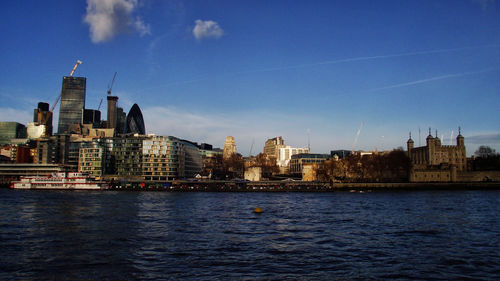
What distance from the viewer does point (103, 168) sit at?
168875 mm

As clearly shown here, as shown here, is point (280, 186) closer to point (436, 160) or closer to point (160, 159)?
point (160, 159)

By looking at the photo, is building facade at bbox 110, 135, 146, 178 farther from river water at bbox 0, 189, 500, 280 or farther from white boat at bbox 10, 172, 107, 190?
river water at bbox 0, 189, 500, 280

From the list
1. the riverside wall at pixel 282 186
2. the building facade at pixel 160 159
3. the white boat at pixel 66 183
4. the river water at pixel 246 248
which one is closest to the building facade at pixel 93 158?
the building facade at pixel 160 159

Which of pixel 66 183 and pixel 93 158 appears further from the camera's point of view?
pixel 93 158

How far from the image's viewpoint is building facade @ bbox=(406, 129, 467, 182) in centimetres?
15112

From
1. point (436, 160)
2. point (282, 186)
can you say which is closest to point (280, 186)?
point (282, 186)

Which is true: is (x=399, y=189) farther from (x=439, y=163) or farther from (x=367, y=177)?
(x=439, y=163)

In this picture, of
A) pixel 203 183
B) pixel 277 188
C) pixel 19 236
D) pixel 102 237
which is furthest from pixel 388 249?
pixel 203 183

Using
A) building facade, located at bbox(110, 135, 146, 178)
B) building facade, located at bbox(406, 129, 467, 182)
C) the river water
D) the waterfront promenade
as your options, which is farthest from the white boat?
building facade, located at bbox(406, 129, 467, 182)

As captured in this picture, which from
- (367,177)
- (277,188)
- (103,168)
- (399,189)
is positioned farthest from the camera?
(103,168)

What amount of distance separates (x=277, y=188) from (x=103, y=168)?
83.8 meters

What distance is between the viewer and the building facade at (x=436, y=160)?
151125mm

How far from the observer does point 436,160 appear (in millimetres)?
171125

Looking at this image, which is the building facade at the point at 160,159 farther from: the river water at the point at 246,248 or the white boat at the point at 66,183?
the river water at the point at 246,248
